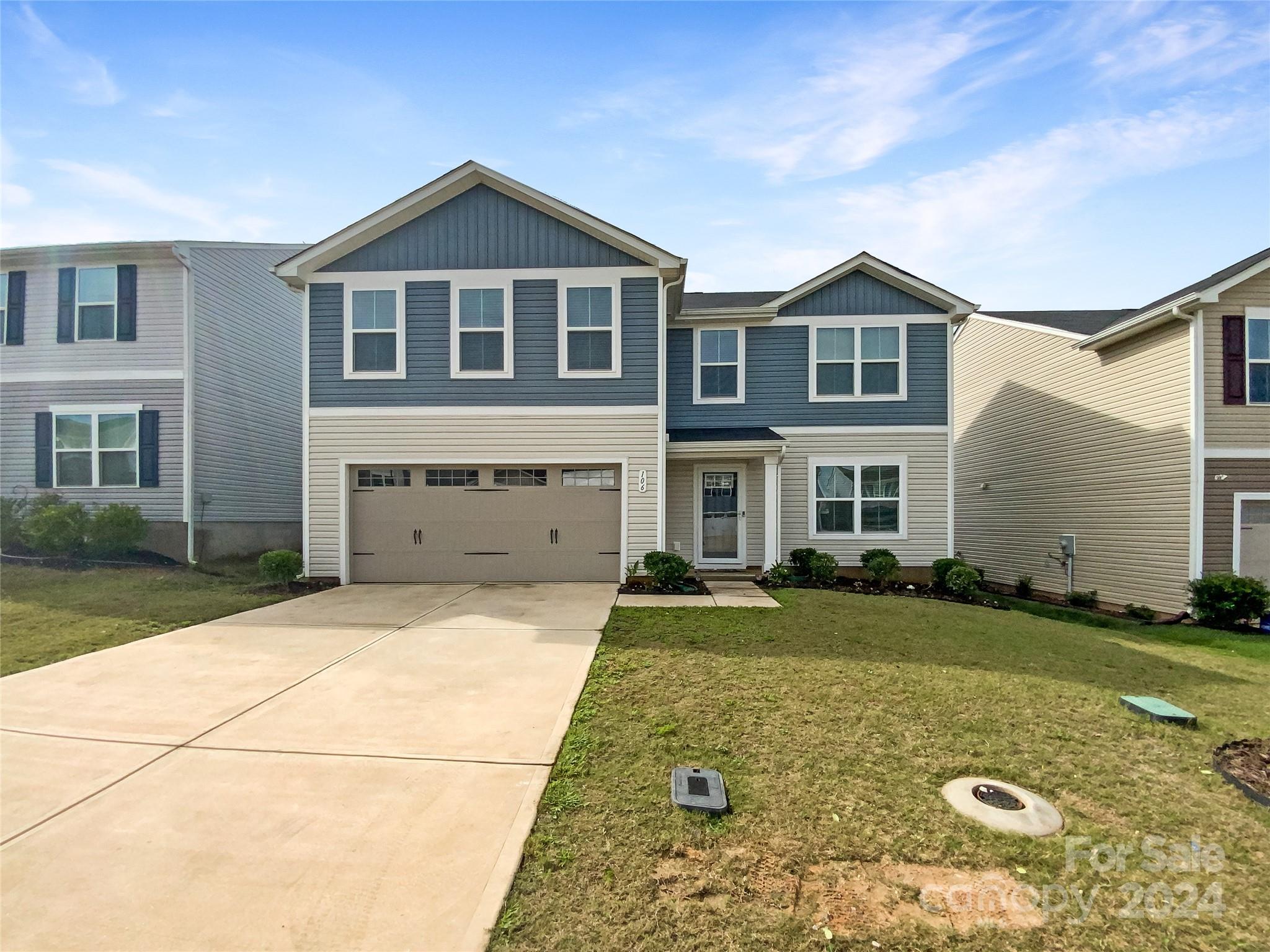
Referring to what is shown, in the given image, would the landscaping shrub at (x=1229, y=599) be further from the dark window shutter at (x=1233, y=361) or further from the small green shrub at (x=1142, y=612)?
the dark window shutter at (x=1233, y=361)


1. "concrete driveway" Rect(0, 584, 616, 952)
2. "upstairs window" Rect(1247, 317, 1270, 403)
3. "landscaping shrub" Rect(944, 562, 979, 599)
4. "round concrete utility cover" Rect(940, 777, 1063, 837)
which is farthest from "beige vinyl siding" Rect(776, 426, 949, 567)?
"round concrete utility cover" Rect(940, 777, 1063, 837)

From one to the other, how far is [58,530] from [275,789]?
10.6 meters

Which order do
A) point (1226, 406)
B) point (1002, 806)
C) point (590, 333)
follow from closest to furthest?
point (1002, 806)
point (1226, 406)
point (590, 333)

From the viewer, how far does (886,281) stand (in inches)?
471

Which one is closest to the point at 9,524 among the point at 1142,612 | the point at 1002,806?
the point at 1002,806

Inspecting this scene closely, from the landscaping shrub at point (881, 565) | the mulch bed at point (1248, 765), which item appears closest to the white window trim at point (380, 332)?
the landscaping shrub at point (881, 565)

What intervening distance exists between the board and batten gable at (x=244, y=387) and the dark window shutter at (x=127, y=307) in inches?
44.5

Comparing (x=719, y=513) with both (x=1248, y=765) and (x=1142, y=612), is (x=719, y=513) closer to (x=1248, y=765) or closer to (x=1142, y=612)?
(x=1142, y=612)

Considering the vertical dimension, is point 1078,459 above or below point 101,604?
above

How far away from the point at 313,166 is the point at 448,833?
27.7 ft

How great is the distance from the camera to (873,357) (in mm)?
12094

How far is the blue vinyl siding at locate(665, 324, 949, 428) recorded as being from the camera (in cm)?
1197

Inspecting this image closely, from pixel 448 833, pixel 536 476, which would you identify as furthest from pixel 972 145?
pixel 448 833

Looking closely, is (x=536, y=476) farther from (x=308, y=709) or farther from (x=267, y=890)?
(x=267, y=890)
